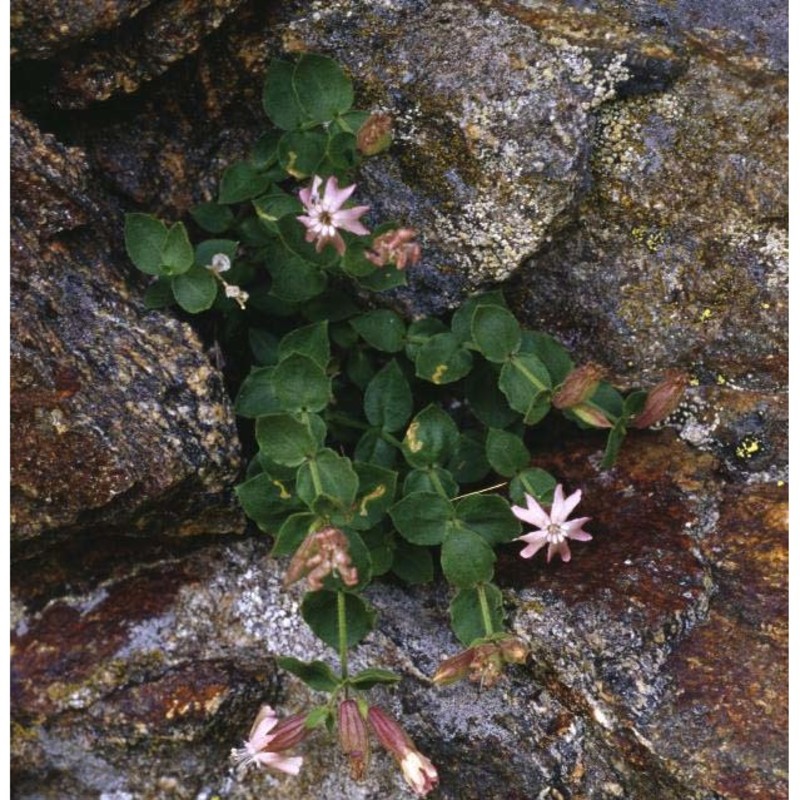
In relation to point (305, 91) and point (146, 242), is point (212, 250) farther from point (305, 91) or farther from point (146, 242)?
point (305, 91)

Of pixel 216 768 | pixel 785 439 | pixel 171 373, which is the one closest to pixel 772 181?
pixel 785 439

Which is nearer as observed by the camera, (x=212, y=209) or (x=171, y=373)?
(x=171, y=373)

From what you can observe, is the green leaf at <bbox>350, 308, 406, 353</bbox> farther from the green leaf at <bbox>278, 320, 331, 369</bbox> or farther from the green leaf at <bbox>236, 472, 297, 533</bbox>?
the green leaf at <bbox>236, 472, 297, 533</bbox>

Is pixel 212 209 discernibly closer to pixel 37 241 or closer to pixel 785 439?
pixel 37 241

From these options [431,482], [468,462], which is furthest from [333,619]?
[468,462]

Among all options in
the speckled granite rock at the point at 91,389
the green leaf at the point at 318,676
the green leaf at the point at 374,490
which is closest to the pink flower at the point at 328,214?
the speckled granite rock at the point at 91,389

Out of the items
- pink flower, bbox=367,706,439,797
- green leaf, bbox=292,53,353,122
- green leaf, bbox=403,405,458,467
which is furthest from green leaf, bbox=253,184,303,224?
pink flower, bbox=367,706,439,797
